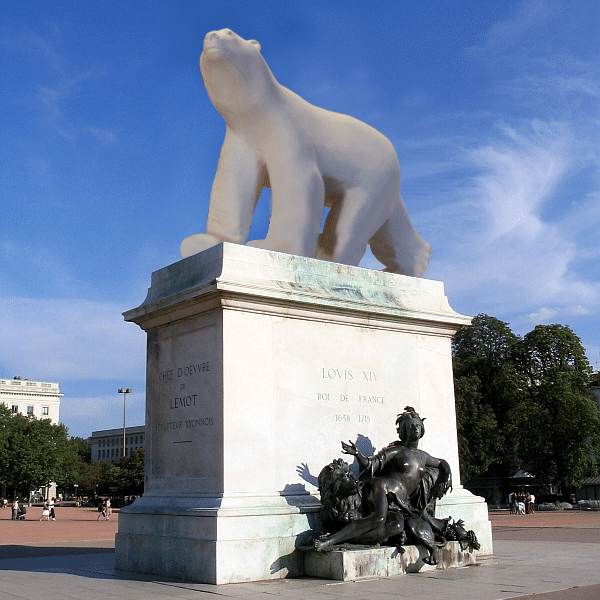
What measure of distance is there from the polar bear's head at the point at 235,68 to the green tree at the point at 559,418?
3815 cm

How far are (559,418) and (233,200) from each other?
3833 centimetres

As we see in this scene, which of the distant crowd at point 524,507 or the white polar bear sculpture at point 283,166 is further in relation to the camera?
the distant crowd at point 524,507

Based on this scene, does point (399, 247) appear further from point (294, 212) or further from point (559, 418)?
point (559, 418)

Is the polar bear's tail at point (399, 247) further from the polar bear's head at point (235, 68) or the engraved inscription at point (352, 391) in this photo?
the polar bear's head at point (235, 68)

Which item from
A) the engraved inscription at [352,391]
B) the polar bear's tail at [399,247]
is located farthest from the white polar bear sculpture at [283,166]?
the engraved inscription at [352,391]

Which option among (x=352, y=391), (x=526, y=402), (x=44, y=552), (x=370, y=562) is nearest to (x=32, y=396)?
(x=526, y=402)

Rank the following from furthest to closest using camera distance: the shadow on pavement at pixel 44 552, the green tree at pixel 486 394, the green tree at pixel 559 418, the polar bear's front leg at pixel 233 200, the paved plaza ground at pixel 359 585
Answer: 1. the green tree at pixel 559 418
2. the green tree at pixel 486 394
3. the shadow on pavement at pixel 44 552
4. the polar bear's front leg at pixel 233 200
5. the paved plaza ground at pixel 359 585

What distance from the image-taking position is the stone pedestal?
810 cm

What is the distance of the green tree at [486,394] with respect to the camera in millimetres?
42781

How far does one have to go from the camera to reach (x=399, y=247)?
1170 centimetres

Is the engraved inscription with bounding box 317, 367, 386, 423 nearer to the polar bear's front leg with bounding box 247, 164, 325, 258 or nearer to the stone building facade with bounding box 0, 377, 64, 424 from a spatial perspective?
the polar bear's front leg with bounding box 247, 164, 325, 258

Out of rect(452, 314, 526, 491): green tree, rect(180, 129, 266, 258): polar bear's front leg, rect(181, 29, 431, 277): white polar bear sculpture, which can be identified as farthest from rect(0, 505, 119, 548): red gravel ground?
rect(452, 314, 526, 491): green tree

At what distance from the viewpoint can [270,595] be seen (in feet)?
22.5

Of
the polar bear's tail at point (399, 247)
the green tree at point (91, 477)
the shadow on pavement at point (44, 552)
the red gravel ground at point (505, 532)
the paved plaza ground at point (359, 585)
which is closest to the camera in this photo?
the paved plaza ground at point (359, 585)
